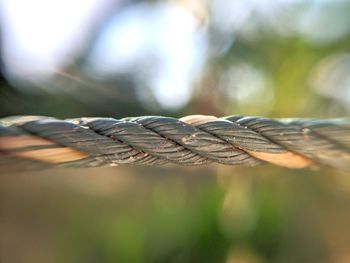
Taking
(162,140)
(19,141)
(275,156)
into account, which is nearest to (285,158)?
(275,156)

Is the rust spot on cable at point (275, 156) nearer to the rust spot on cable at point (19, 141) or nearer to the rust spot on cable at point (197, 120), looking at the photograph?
the rust spot on cable at point (197, 120)

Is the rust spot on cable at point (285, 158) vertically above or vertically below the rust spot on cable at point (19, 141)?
above

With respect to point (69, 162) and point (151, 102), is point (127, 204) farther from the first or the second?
point (69, 162)

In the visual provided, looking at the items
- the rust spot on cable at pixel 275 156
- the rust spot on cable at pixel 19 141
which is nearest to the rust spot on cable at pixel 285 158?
the rust spot on cable at pixel 275 156

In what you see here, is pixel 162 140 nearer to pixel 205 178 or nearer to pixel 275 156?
pixel 275 156

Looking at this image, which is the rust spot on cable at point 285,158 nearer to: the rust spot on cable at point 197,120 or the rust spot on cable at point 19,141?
the rust spot on cable at point 197,120

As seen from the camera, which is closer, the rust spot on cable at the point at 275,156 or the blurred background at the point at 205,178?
the rust spot on cable at the point at 275,156

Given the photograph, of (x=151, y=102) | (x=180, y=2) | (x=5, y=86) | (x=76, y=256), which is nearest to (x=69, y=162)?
(x=5, y=86)
